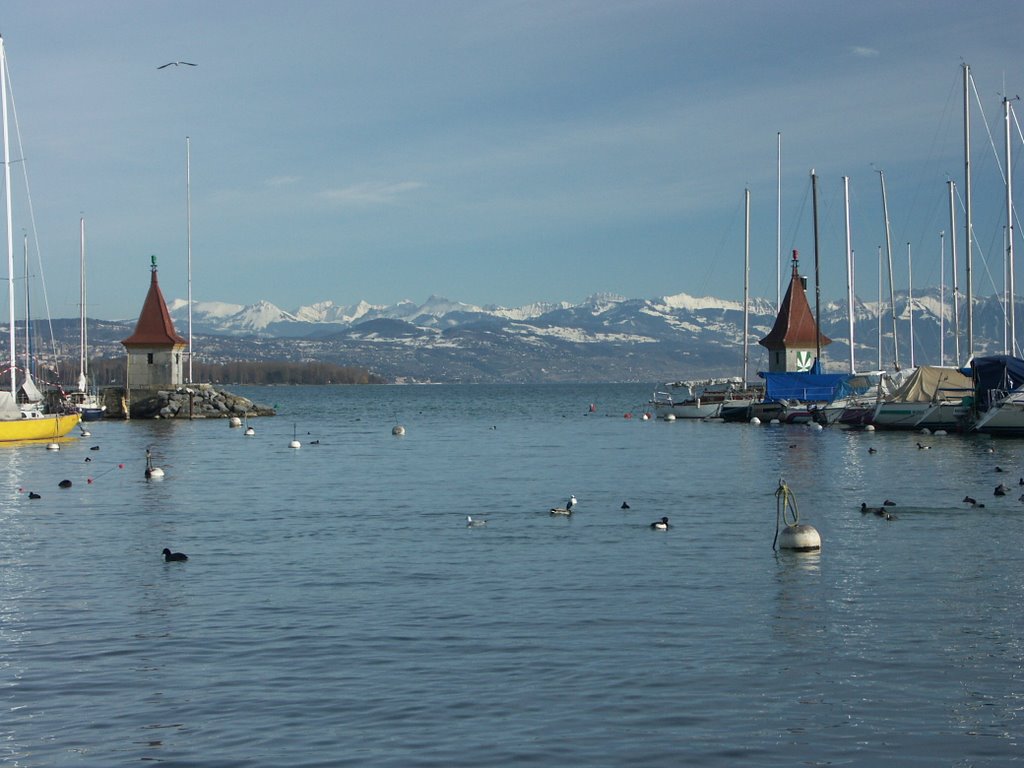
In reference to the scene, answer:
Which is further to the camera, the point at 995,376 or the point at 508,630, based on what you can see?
the point at 995,376

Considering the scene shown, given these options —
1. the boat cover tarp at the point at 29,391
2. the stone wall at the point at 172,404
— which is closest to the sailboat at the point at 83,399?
the stone wall at the point at 172,404

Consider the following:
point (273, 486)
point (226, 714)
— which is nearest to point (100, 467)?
point (273, 486)

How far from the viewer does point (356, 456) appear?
6312 centimetres

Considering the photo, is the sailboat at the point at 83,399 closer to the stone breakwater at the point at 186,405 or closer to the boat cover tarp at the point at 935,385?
the stone breakwater at the point at 186,405

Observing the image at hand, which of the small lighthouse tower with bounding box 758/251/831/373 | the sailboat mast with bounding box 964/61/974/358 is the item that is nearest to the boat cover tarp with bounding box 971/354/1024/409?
the sailboat mast with bounding box 964/61/974/358

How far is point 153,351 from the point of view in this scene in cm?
10619

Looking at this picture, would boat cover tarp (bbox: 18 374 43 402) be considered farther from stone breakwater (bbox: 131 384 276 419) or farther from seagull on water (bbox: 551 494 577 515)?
seagull on water (bbox: 551 494 577 515)

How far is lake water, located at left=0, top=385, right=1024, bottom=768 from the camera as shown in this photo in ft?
44.4

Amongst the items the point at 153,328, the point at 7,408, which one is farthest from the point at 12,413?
the point at 153,328

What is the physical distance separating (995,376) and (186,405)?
224ft

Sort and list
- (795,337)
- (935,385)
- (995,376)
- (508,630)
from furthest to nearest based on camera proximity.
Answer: (795,337) < (935,385) < (995,376) < (508,630)

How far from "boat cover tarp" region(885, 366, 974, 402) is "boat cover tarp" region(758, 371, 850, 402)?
54.6 feet

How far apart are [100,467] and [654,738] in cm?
4440

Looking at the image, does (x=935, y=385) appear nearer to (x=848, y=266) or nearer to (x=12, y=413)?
(x=848, y=266)
